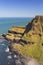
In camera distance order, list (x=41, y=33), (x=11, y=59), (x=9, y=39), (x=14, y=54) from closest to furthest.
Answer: (x=11, y=59) → (x=14, y=54) → (x=41, y=33) → (x=9, y=39)

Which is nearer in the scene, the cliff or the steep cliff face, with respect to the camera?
the cliff

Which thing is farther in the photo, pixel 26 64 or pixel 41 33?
pixel 41 33

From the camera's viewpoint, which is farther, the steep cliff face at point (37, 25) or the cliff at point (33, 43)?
the steep cliff face at point (37, 25)

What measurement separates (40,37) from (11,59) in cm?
3668

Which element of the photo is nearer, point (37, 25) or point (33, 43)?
point (33, 43)

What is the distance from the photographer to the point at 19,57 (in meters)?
128

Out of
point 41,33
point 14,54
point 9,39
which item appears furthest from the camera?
point 9,39

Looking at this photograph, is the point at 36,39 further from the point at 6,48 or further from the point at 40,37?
the point at 6,48

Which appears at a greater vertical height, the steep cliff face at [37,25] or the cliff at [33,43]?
the steep cliff face at [37,25]

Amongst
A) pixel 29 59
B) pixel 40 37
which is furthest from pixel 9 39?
pixel 29 59

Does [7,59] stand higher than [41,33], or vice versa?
[41,33]

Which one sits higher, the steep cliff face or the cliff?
the steep cliff face

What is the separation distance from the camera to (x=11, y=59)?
127 meters

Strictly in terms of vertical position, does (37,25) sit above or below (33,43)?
above
